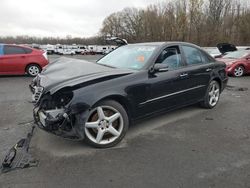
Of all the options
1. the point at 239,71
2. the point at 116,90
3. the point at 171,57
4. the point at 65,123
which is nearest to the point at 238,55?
the point at 239,71

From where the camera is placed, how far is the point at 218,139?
13.6 feet

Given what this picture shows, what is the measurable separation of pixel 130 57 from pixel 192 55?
143 cm

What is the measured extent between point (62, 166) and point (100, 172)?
0.51 m

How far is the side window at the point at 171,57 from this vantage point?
4.73m

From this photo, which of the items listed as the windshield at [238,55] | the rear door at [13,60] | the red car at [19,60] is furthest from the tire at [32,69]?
the windshield at [238,55]

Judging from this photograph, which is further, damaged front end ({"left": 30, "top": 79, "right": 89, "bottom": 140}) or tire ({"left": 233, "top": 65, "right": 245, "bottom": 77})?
tire ({"left": 233, "top": 65, "right": 245, "bottom": 77})

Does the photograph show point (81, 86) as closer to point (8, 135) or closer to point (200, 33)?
point (8, 135)

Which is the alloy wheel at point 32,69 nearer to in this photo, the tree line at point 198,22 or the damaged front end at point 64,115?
the damaged front end at point 64,115

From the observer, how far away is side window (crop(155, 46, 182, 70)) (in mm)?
A: 4732

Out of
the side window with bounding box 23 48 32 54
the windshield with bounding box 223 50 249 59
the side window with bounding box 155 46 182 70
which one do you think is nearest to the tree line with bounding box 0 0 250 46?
the windshield with bounding box 223 50 249 59

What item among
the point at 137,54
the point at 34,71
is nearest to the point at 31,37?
the point at 34,71

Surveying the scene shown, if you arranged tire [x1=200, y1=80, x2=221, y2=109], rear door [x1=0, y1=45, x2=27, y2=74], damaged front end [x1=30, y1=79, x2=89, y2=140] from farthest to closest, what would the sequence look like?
rear door [x1=0, y1=45, x2=27, y2=74], tire [x1=200, y1=80, x2=221, y2=109], damaged front end [x1=30, y1=79, x2=89, y2=140]

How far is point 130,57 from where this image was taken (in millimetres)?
4836

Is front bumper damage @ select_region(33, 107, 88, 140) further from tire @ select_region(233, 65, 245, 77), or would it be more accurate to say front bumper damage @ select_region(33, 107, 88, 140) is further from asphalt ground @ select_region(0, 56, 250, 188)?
tire @ select_region(233, 65, 245, 77)
